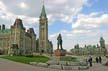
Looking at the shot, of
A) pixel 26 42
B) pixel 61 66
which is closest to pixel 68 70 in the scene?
pixel 61 66

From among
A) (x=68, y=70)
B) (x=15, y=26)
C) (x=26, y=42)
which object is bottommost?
(x=68, y=70)

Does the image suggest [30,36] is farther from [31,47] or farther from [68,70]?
[68,70]

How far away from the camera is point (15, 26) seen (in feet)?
545

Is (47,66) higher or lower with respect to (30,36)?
lower

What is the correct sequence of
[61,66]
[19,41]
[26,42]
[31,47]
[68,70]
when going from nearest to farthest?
[68,70]
[61,66]
[19,41]
[26,42]
[31,47]

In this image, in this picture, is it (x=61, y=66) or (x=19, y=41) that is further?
(x=19, y=41)

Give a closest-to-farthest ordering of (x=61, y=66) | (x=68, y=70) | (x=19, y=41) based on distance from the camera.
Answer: (x=68, y=70)
(x=61, y=66)
(x=19, y=41)

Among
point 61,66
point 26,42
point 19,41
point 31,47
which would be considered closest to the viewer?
point 61,66

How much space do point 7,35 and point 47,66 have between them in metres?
145

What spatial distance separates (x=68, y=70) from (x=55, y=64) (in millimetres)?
3726

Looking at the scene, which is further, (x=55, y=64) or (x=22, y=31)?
(x=22, y=31)

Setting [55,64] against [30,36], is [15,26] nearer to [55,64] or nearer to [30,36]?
[30,36]

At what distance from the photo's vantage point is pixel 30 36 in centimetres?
19288

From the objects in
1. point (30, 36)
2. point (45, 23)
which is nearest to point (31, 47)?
point (30, 36)
